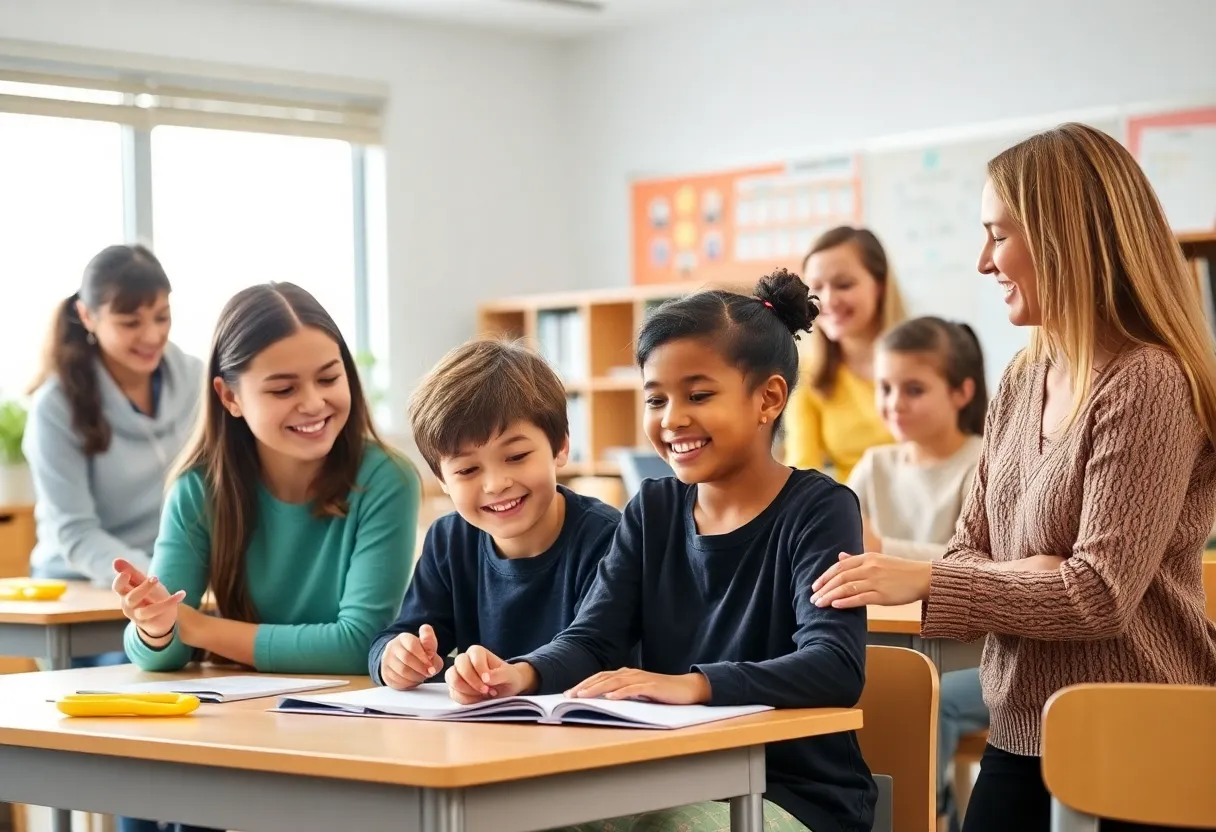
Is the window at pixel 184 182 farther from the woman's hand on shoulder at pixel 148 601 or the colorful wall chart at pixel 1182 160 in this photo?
the woman's hand on shoulder at pixel 148 601

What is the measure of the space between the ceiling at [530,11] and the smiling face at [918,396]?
3.71 m

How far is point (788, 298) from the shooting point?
197 cm

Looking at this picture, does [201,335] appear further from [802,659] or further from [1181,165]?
[802,659]

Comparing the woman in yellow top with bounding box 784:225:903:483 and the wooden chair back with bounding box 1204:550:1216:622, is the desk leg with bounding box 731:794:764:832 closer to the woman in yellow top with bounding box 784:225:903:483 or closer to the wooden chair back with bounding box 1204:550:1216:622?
the wooden chair back with bounding box 1204:550:1216:622

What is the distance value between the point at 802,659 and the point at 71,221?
197 inches

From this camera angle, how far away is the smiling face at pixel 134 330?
11.5 ft

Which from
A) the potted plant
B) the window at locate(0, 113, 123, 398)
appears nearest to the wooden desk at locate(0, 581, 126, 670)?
the potted plant

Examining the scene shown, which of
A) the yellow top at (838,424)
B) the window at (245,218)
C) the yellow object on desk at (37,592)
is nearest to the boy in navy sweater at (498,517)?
the yellow object on desk at (37,592)

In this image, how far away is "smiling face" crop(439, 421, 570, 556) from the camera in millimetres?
2041

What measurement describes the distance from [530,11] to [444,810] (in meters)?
5.88

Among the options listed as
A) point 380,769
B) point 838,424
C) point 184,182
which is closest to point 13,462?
point 184,182

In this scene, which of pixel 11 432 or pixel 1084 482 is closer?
pixel 1084 482

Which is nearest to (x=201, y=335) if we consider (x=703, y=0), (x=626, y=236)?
(x=626, y=236)

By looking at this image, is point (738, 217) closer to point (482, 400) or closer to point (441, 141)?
point (441, 141)
